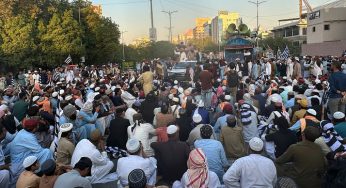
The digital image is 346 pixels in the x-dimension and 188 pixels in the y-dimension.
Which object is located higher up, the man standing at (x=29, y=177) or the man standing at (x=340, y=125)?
the man standing at (x=340, y=125)

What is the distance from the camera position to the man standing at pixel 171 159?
5891 millimetres

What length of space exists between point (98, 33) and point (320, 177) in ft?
146

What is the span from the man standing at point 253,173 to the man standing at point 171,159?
3.33 ft

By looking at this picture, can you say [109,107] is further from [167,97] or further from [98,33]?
[98,33]

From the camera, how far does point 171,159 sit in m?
5.89

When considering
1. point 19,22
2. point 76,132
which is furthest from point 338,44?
point 76,132

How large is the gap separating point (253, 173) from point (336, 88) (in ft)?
16.6

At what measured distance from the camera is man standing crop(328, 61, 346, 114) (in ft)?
29.2

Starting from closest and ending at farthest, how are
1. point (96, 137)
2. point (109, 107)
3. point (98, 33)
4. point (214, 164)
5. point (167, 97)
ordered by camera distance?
point (214, 164) → point (96, 137) → point (109, 107) → point (167, 97) → point (98, 33)

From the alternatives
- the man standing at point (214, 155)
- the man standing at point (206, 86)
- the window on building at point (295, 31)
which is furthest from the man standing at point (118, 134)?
the window on building at point (295, 31)

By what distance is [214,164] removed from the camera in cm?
602

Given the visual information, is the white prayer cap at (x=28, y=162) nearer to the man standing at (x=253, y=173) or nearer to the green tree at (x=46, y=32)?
the man standing at (x=253, y=173)

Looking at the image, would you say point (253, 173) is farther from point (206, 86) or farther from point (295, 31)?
point (295, 31)

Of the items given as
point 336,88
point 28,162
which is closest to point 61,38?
point 336,88
